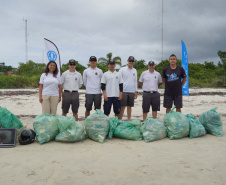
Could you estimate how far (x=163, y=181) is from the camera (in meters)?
2.44

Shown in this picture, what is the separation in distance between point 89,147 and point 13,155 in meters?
1.12

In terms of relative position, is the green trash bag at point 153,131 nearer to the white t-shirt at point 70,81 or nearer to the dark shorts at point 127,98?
the dark shorts at point 127,98

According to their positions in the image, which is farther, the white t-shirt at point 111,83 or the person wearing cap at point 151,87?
the person wearing cap at point 151,87

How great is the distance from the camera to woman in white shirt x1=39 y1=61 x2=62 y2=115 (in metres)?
4.32

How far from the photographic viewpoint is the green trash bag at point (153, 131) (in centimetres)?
392

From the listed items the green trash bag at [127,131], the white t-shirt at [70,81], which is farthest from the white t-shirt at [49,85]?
the green trash bag at [127,131]

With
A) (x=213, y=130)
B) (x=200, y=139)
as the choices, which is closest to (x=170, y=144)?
(x=200, y=139)

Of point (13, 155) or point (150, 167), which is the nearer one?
point (150, 167)

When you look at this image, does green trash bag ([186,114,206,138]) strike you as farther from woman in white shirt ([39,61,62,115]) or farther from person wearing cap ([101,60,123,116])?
woman in white shirt ([39,61,62,115])

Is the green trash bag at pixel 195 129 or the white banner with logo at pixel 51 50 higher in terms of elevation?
the white banner with logo at pixel 51 50

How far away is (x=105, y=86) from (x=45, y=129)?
1.50 meters

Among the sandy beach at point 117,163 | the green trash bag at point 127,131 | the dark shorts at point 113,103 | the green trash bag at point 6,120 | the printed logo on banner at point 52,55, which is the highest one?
the printed logo on banner at point 52,55

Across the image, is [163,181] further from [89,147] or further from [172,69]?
[172,69]

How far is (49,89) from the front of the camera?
432cm
